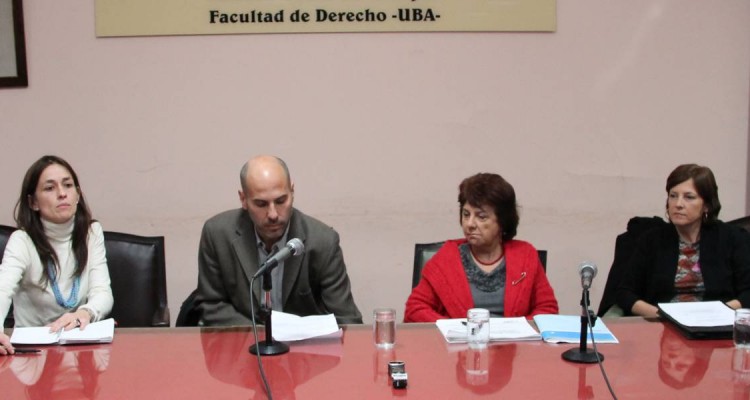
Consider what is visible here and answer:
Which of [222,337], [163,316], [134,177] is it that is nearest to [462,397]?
[222,337]

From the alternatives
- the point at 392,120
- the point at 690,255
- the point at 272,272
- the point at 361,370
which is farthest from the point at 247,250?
the point at 690,255

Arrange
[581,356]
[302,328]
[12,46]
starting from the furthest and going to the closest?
[12,46] < [302,328] < [581,356]

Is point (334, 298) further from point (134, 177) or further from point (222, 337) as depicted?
point (134, 177)

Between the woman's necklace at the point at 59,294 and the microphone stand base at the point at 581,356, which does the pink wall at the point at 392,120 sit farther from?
the microphone stand base at the point at 581,356

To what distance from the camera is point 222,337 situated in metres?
2.60

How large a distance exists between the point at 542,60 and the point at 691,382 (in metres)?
2.18

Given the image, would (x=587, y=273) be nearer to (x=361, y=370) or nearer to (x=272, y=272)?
(x=361, y=370)

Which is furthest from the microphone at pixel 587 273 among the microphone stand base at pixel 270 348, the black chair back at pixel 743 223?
the black chair back at pixel 743 223

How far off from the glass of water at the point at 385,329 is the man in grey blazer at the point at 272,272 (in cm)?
63

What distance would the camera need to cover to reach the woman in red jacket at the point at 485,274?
9.91 feet

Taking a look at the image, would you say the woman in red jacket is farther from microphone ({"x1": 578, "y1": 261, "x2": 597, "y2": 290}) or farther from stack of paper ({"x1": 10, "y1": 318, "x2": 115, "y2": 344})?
stack of paper ({"x1": 10, "y1": 318, "x2": 115, "y2": 344})

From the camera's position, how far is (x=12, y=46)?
154 inches

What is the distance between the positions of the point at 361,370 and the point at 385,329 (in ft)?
0.81

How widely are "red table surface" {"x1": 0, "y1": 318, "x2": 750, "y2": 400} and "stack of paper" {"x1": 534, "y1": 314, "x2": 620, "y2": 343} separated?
0.04 meters
